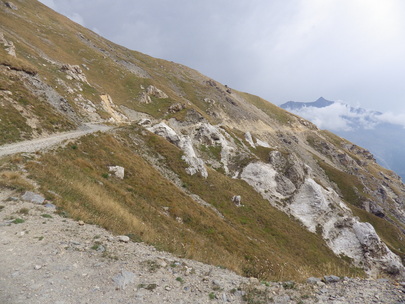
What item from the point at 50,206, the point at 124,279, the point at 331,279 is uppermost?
the point at 331,279

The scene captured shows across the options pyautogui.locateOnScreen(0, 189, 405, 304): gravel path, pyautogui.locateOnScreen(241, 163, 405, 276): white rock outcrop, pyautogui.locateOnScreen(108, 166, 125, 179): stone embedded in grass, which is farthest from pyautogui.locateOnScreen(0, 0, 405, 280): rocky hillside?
pyautogui.locateOnScreen(0, 189, 405, 304): gravel path

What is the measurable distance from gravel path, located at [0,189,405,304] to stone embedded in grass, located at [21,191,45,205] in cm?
171

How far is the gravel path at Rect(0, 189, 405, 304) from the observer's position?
8367mm

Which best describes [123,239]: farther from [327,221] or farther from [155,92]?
[155,92]

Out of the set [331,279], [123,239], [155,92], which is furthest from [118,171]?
[155,92]

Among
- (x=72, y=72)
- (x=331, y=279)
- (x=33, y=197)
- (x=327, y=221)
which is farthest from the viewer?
(x=72, y=72)

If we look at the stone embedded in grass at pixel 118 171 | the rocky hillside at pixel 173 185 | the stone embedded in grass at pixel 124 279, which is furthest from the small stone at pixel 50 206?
the stone embedded in grass at pixel 118 171

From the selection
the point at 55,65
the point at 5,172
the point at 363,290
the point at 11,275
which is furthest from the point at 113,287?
the point at 55,65

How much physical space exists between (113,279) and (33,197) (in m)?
9.52

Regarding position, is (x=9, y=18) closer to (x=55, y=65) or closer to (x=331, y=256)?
(x=55, y=65)

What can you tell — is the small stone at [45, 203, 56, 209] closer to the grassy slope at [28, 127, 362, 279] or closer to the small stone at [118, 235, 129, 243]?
the grassy slope at [28, 127, 362, 279]

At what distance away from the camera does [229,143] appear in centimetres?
7331

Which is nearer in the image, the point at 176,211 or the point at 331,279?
the point at 331,279

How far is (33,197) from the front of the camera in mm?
14430
